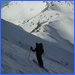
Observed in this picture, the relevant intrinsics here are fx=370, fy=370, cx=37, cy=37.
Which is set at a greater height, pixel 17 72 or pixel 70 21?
pixel 17 72

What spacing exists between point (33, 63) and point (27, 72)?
2521 millimetres

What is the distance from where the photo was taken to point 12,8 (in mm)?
155250

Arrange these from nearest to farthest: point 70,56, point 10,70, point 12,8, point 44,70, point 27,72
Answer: point 10,70
point 27,72
point 44,70
point 70,56
point 12,8

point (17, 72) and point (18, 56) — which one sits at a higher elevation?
point (17, 72)

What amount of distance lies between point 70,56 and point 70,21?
58.0 m

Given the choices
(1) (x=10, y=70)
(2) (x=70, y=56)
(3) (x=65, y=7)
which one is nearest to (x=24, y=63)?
(1) (x=10, y=70)

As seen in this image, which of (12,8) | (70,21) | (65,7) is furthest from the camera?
(12,8)

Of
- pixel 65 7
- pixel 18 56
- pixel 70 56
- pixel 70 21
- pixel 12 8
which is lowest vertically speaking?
pixel 12 8

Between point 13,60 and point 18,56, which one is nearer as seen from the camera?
point 13,60

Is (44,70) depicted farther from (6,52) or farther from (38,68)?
(6,52)

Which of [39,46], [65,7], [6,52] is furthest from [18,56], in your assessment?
[65,7]

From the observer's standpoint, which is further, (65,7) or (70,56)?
(65,7)

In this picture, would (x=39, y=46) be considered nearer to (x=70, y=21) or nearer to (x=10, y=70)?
(x=10, y=70)

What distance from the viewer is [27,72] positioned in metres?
16.2
